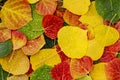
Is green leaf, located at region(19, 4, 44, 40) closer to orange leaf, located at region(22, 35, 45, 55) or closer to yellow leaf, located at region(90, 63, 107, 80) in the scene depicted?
orange leaf, located at region(22, 35, 45, 55)

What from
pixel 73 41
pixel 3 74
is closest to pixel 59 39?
pixel 73 41

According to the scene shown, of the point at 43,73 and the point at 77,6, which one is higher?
the point at 77,6

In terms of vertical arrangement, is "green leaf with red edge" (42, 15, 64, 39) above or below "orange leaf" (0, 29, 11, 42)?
above

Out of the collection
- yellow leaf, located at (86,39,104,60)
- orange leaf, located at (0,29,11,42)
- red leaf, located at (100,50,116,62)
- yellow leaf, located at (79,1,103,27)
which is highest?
yellow leaf, located at (79,1,103,27)

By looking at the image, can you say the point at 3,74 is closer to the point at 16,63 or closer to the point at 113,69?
the point at 16,63

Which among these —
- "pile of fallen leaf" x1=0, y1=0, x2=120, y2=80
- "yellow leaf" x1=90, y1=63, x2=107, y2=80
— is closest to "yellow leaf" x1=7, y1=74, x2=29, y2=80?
"pile of fallen leaf" x1=0, y1=0, x2=120, y2=80

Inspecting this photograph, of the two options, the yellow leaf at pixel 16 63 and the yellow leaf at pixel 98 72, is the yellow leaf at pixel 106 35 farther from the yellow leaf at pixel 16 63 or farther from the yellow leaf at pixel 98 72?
the yellow leaf at pixel 16 63

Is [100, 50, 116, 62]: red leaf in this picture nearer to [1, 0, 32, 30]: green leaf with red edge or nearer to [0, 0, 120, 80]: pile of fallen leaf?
[0, 0, 120, 80]: pile of fallen leaf
